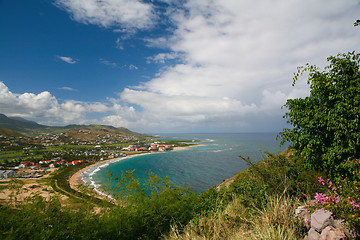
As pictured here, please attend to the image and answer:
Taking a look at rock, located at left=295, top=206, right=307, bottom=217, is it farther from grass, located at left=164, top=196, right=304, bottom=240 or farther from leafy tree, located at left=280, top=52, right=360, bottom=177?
leafy tree, located at left=280, top=52, right=360, bottom=177

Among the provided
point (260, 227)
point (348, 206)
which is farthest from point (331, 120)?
point (260, 227)

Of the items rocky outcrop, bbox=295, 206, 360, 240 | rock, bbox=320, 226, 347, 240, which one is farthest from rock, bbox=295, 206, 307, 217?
rock, bbox=320, 226, 347, 240

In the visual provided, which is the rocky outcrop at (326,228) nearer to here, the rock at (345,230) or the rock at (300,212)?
the rock at (345,230)

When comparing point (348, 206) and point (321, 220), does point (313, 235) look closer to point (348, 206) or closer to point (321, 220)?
point (321, 220)

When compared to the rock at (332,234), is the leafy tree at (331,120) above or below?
above

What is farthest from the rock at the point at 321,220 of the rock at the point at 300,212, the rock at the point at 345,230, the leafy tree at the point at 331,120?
the leafy tree at the point at 331,120
